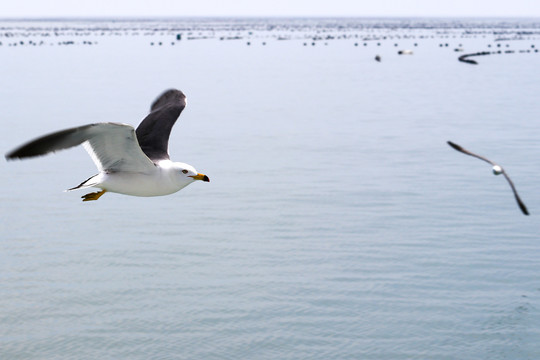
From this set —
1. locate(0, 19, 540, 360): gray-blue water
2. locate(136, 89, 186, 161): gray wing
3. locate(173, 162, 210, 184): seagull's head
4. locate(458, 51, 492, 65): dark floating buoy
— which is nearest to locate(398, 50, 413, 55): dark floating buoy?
locate(458, 51, 492, 65): dark floating buoy

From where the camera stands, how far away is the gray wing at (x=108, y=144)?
12.4m

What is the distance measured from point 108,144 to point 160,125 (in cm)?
378

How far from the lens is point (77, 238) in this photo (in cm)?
4975

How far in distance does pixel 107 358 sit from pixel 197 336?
4091 millimetres

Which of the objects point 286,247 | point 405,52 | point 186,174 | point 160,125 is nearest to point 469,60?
point 405,52

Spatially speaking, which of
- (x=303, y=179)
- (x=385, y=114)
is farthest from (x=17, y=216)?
(x=385, y=114)

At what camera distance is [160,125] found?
17719 mm

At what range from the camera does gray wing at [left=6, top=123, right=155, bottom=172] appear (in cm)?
1238

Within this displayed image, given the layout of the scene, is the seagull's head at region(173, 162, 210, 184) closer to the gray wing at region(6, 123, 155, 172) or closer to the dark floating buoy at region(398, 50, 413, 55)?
the gray wing at region(6, 123, 155, 172)

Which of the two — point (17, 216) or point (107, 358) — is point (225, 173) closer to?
point (17, 216)

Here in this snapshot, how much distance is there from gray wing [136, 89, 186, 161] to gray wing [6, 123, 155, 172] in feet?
4.02

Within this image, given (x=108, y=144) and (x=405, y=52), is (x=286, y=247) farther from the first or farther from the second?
(x=405, y=52)

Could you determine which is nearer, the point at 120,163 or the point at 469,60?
the point at 120,163

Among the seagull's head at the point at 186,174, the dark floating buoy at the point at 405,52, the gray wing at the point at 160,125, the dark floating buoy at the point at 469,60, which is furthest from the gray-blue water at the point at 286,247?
the dark floating buoy at the point at 405,52
